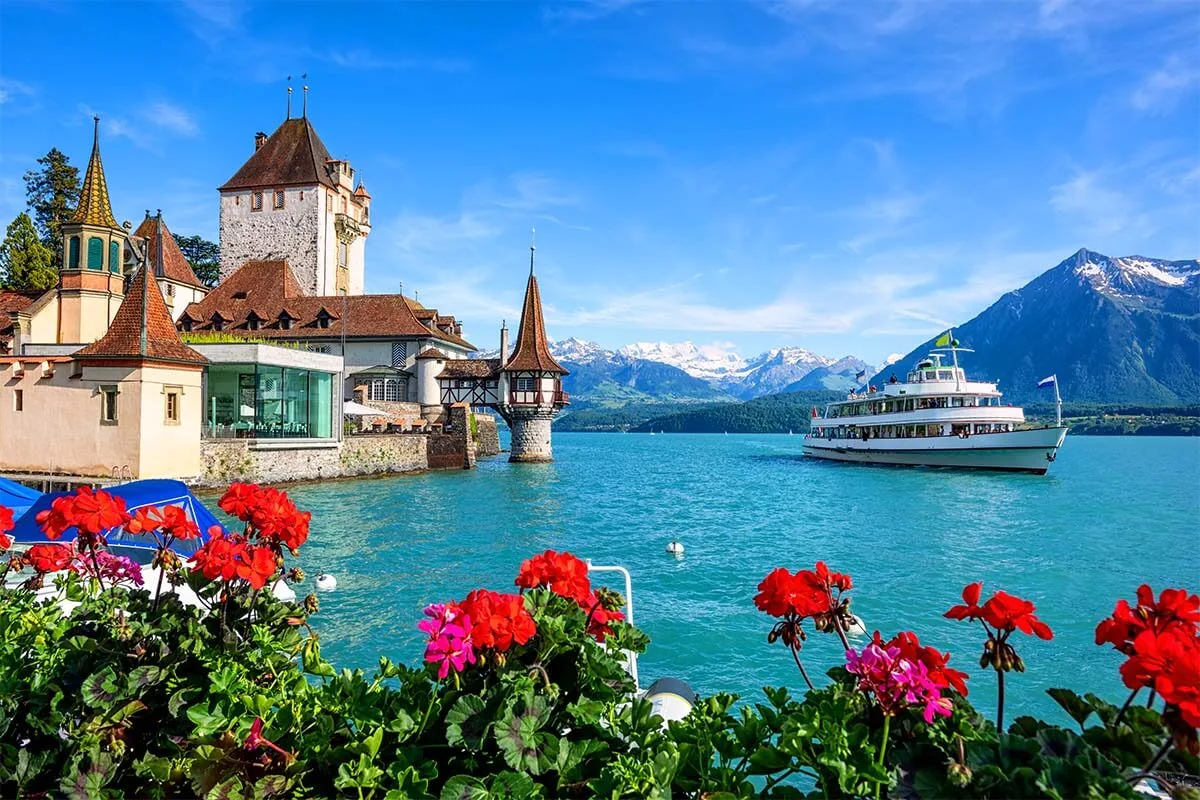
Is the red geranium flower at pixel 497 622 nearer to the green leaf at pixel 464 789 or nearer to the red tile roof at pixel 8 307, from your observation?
the green leaf at pixel 464 789

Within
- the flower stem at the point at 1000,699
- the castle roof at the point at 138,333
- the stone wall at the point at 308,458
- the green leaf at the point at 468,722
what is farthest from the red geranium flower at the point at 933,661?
the stone wall at the point at 308,458

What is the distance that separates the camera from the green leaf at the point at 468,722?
2637 mm

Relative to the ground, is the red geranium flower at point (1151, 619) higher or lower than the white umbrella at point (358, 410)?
lower

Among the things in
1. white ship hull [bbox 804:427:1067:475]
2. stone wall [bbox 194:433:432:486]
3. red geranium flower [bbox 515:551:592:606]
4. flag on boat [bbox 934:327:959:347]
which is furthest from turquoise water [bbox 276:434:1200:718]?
flag on boat [bbox 934:327:959:347]

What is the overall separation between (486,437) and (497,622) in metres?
60.0

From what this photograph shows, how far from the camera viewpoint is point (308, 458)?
3634 centimetres

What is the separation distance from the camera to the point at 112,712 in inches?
125

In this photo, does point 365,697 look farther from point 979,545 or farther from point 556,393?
point 556,393

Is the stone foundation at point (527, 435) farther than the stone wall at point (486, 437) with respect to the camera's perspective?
No

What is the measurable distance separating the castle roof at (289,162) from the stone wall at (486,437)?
23379 mm

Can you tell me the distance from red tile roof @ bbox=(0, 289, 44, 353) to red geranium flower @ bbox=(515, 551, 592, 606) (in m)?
34.9

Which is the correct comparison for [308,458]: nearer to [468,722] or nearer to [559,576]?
[559,576]

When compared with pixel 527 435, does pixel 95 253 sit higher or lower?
higher

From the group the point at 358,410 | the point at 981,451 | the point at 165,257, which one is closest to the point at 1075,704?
the point at 358,410
